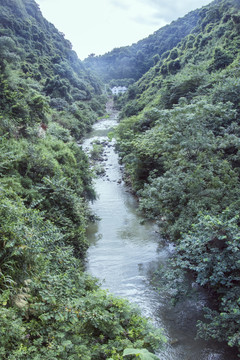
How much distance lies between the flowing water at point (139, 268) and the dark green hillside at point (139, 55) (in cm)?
7182

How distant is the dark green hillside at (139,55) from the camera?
78.0 metres

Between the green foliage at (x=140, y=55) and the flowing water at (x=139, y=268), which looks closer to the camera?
the flowing water at (x=139, y=268)

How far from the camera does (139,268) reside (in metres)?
12.3

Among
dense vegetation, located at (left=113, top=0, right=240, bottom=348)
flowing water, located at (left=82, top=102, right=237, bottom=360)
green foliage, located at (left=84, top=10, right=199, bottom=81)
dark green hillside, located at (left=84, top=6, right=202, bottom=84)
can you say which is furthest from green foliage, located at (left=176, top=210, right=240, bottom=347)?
green foliage, located at (left=84, top=10, right=199, bottom=81)

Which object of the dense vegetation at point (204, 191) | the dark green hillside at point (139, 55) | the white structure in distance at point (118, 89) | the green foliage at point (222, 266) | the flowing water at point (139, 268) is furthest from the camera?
the white structure in distance at point (118, 89)

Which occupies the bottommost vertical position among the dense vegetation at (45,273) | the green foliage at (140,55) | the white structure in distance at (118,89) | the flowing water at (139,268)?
the flowing water at (139,268)

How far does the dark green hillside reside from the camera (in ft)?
256

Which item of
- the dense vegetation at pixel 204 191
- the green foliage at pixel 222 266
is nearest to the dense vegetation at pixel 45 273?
the green foliage at pixel 222 266

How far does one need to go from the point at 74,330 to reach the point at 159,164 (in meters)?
15.1

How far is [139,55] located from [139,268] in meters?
102

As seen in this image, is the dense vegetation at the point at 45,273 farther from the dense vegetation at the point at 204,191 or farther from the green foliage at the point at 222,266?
the dense vegetation at the point at 204,191

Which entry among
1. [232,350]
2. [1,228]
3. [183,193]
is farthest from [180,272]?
[1,228]

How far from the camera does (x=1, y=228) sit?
226 inches

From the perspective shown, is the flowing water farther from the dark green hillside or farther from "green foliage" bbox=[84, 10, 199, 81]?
"green foliage" bbox=[84, 10, 199, 81]
